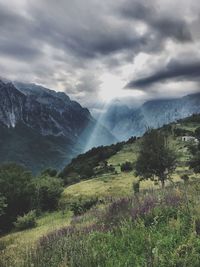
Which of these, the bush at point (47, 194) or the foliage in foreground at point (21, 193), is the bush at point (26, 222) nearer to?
the foliage in foreground at point (21, 193)

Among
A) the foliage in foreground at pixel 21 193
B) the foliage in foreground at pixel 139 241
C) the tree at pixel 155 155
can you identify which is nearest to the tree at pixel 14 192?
the foliage in foreground at pixel 21 193

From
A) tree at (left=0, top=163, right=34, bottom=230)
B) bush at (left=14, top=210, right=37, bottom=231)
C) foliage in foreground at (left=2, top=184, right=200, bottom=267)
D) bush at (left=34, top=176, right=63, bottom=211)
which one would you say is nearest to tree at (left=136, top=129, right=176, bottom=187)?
tree at (left=0, top=163, right=34, bottom=230)

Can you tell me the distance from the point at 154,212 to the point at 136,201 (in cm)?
218

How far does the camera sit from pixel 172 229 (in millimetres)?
9062

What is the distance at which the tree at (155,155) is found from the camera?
5628 centimetres

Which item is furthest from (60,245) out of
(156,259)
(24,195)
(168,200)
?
A: (24,195)

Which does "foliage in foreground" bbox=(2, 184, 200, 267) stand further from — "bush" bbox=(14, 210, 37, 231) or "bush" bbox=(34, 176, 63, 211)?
"bush" bbox=(34, 176, 63, 211)

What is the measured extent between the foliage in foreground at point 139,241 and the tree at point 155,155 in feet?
147

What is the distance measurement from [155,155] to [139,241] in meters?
47.9

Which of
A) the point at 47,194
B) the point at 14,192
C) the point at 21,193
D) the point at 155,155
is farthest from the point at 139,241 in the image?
the point at 47,194

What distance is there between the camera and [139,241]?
28.8 ft

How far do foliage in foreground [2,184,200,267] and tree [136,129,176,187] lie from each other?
147 feet

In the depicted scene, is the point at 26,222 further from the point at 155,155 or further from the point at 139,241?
the point at 139,241

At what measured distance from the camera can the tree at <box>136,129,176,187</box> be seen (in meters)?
56.3
